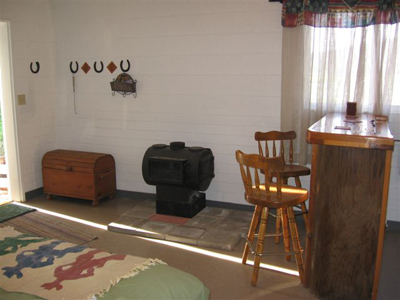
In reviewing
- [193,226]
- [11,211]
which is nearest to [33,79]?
[11,211]

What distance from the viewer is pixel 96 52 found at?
4949mm

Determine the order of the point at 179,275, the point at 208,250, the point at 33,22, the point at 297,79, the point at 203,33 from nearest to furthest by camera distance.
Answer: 1. the point at 179,275
2. the point at 208,250
3. the point at 297,79
4. the point at 203,33
5. the point at 33,22

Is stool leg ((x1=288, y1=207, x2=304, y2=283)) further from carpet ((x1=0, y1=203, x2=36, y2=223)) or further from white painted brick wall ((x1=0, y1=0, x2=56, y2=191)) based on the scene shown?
white painted brick wall ((x1=0, y1=0, x2=56, y2=191))

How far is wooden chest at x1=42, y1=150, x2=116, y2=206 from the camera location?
469cm

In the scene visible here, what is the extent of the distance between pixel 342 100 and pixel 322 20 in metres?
0.75

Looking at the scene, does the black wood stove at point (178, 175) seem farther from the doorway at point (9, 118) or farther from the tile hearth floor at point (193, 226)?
the doorway at point (9, 118)

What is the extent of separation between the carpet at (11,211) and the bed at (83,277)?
2.33 metres

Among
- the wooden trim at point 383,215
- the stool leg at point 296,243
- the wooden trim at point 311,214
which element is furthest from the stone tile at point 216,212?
the wooden trim at point 383,215

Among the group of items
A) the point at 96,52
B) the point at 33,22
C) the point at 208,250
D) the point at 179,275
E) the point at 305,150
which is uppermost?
the point at 33,22

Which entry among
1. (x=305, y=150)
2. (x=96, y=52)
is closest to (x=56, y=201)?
(x=96, y=52)

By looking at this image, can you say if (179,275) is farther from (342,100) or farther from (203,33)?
(203,33)

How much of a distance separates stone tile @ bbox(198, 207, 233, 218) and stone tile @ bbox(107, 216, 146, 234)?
664mm

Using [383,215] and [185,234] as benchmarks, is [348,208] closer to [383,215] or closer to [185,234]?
[383,215]

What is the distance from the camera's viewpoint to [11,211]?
4.57 metres
